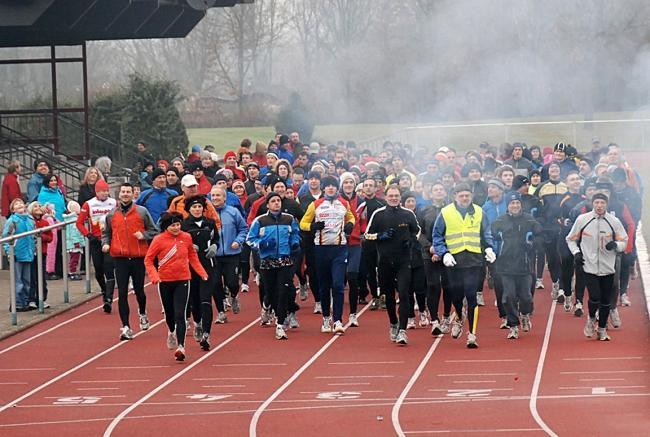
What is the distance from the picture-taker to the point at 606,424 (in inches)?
505

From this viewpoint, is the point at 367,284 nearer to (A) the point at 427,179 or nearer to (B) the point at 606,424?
(A) the point at 427,179

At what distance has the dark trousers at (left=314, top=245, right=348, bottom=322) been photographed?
18578mm

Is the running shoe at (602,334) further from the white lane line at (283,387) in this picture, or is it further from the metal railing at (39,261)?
the metal railing at (39,261)

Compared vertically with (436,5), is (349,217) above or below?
A: below

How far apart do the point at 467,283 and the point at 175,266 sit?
3350mm

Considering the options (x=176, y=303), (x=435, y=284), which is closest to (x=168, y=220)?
(x=176, y=303)

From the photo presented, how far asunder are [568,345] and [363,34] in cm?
1132

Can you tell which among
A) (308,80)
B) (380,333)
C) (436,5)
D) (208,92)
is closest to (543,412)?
(380,333)

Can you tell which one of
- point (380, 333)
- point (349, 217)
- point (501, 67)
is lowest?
point (380, 333)

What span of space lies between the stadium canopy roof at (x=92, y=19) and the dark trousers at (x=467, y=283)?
16.1 metres

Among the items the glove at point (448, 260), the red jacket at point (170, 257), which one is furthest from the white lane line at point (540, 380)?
the red jacket at point (170, 257)

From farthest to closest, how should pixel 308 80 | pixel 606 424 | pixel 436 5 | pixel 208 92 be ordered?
pixel 208 92
pixel 308 80
pixel 436 5
pixel 606 424

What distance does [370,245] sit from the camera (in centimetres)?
2066

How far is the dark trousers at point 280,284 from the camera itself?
60.0 ft
